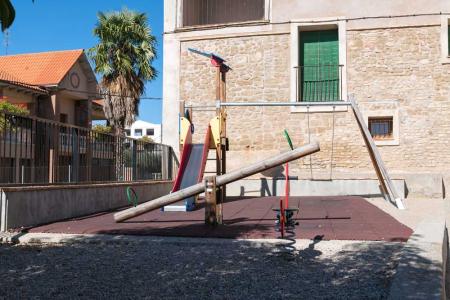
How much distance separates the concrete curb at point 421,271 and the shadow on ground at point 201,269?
0.05 meters

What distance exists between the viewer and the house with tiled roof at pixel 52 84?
90.4 ft

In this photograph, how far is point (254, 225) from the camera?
876 centimetres

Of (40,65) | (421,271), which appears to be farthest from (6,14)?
(40,65)

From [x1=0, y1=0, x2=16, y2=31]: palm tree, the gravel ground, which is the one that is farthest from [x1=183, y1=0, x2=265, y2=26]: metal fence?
[x1=0, y1=0, x2=16, y2=31]: palm tree

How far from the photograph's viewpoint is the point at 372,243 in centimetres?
672

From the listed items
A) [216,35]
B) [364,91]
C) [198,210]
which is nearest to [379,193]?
[364,91]

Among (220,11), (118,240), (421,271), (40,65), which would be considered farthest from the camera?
(40,65)

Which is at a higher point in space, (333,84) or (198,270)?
(333,84)

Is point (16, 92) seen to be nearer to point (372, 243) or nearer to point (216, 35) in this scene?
point (216, 35)

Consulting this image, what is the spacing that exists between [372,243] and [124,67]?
64.8 feet

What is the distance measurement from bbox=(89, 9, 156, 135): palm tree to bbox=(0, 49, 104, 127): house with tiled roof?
91.1 inches

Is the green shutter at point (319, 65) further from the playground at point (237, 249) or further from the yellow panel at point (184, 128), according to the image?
the playground at point (237, 249)

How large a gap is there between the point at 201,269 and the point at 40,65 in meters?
27.8

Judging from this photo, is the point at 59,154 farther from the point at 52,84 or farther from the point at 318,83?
the point at 52,84
